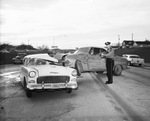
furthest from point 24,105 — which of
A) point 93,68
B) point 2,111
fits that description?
point 93,68

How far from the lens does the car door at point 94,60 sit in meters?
10.9

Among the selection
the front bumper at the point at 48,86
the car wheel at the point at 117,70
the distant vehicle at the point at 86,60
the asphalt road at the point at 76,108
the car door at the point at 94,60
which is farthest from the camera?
the car wheel at the point at 117,70

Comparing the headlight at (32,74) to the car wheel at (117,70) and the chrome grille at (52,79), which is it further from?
the car wheel at (117,70)

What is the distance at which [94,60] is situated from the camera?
11.0 meters

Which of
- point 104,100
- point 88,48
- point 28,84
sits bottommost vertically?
point 104,100

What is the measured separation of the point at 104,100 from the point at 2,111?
3.06m

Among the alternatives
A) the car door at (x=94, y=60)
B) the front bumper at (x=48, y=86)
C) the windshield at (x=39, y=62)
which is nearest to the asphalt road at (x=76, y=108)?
the front bumper at (x=48, y=86)

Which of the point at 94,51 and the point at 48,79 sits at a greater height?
the point at 94,51

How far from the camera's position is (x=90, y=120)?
4086mm

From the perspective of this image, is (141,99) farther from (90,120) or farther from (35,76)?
(35,76)

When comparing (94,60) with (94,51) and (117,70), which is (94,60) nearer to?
(94,51)

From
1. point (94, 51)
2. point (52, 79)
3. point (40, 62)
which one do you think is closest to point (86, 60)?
point (94, 51)

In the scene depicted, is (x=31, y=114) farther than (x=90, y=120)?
Yes

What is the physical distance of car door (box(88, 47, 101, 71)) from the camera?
10883 millimetres
